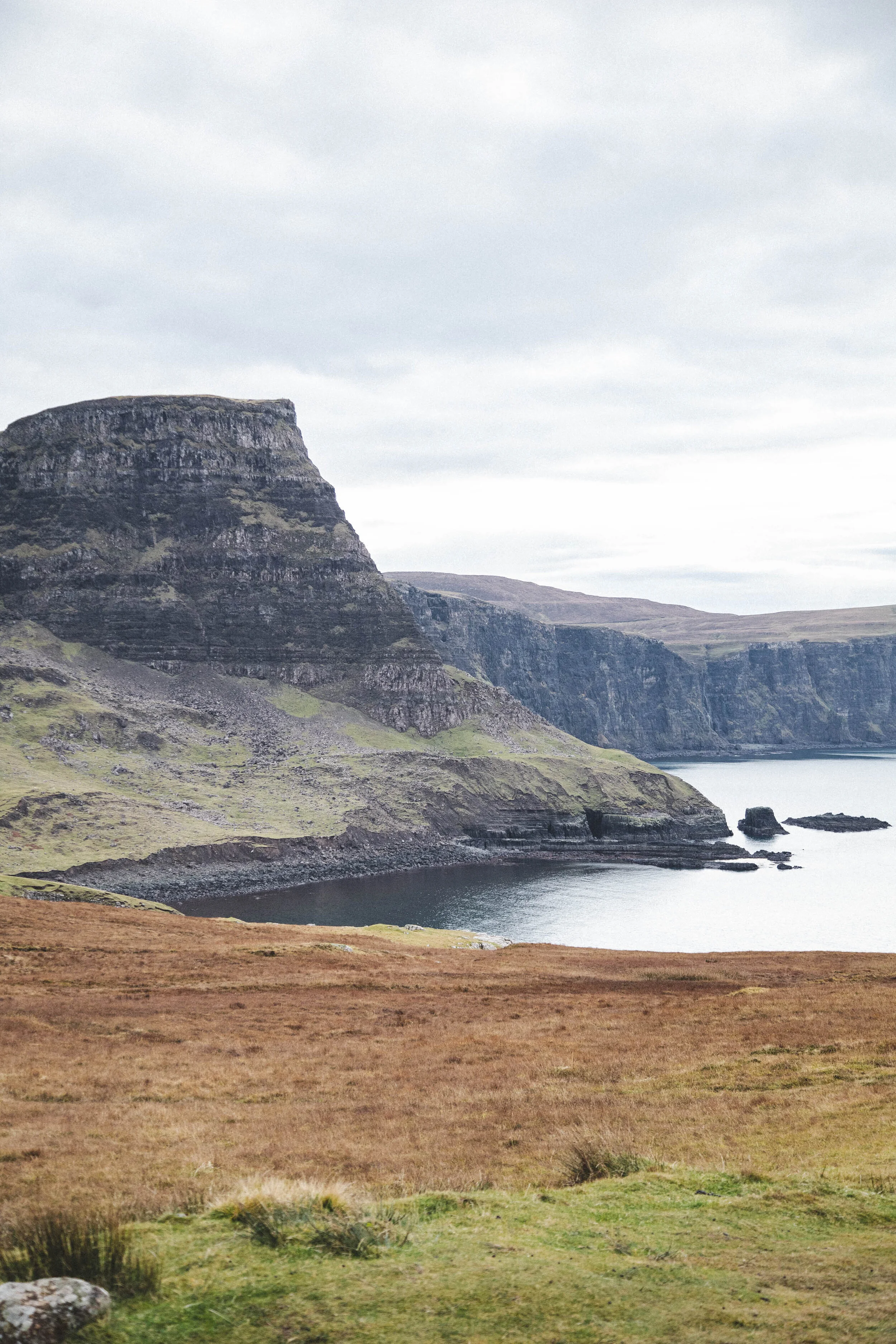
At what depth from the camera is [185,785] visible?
166375 mm

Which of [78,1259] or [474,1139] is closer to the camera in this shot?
[78,1259]

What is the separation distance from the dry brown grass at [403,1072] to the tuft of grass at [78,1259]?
3.41 metres

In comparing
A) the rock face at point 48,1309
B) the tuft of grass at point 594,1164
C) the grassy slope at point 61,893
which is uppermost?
the rock face at point 48,1309

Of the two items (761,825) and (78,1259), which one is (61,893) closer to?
(78,1259)

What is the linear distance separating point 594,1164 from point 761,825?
18361 centimetres

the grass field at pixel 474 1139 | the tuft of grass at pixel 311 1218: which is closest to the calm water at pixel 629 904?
the grass field at pixel 474 1139

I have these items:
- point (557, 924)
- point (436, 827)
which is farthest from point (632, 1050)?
point (436, 827)

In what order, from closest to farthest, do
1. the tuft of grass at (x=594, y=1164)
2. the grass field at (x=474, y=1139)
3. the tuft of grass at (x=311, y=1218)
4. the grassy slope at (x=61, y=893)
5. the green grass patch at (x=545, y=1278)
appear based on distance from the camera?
1. the green grass patch at (x=545, y=1278)
2. the grass field at (x=474, y=1139)
3. the tuft of grass at (x=311, y=1218)
4. the tuft of grass at (x=594, y=1164)
5. the grassy slope at (x=61, y=893)

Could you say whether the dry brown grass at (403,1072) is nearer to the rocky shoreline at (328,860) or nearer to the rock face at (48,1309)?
the rock face at (48,1309)

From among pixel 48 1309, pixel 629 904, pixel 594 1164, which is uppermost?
pixel 48 1309

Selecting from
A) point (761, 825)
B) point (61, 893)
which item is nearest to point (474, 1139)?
point (61, 893)

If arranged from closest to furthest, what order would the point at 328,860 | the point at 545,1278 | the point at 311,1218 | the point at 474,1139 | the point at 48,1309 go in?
the point at 48,1309 → the point at 545,1278 → the point at 311,1218 → the point at 474,1139 → the point at 328,860

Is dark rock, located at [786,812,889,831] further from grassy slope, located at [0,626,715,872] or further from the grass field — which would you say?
the grass field

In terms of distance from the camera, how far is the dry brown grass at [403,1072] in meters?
18.3
